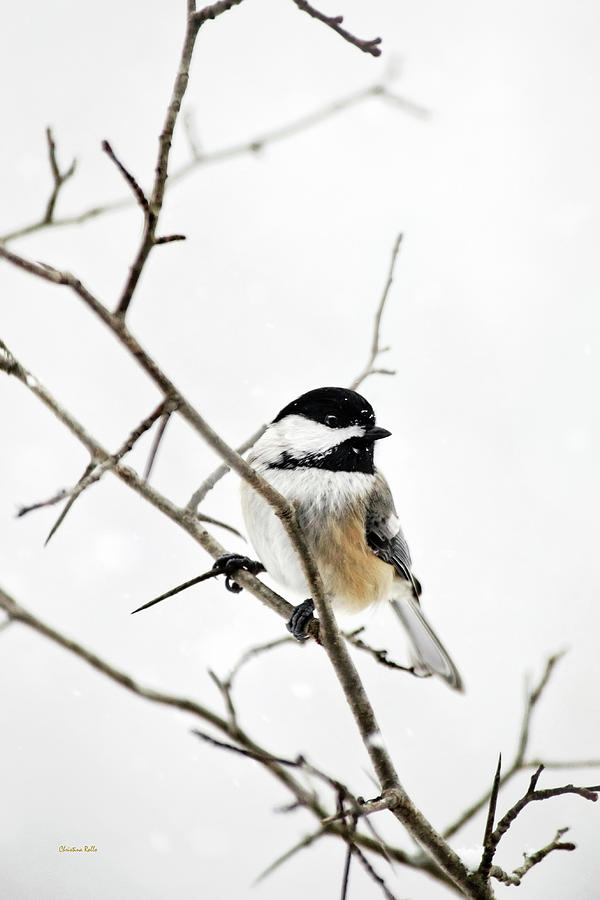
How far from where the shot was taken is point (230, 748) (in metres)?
1.21

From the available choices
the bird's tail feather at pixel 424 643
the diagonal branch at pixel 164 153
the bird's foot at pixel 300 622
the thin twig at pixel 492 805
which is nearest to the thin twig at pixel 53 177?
the diagonal branch at pixel 164 153

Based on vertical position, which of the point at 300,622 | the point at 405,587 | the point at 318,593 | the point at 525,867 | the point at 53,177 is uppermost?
the point at 405,587

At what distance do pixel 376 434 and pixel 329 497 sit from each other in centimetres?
27

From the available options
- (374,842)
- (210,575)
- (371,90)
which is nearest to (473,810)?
(374,842)

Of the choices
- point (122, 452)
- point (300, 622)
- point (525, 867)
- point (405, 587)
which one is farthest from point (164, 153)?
point (405, 587)

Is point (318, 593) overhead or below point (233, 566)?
below

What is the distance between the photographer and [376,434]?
2676 mm

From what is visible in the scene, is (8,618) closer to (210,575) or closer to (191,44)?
(210,575)

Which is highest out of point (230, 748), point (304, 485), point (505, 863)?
point (304, 485)

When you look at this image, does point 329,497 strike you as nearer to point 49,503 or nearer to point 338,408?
point 338,408

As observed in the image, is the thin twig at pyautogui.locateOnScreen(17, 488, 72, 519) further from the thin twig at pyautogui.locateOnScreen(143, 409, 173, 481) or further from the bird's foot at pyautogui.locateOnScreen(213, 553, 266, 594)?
the bird's foot at pyautogui.locateOnScreen(213, 553, 266, 594)

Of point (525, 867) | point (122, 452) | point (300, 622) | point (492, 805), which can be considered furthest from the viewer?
point (300, 622)

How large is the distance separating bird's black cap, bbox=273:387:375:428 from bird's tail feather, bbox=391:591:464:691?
3.14ft

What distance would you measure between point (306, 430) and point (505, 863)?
8.38 feet
